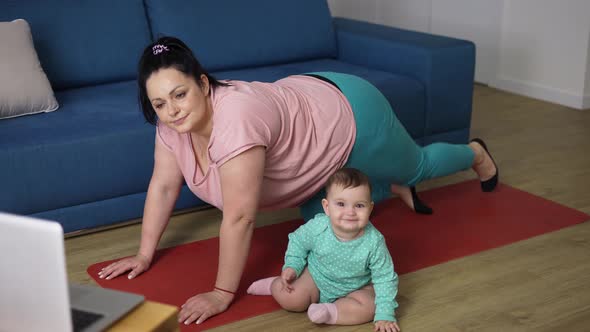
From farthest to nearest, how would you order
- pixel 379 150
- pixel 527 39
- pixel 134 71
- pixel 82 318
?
pixel 527 39 → pixel 134 71 → pixel 379 150 → pixel 82 318

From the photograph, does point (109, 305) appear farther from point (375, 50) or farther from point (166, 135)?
point (375, 50)

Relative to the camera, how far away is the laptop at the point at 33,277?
1.03 meters

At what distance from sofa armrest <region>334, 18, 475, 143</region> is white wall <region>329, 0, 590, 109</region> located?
1.19 m

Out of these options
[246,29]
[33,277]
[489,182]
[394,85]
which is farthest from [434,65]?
[33,277]

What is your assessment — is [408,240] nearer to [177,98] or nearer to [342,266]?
[342,266]

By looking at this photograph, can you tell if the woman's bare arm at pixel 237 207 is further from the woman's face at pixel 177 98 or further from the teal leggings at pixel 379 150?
the teal leggings at pixel 379 150

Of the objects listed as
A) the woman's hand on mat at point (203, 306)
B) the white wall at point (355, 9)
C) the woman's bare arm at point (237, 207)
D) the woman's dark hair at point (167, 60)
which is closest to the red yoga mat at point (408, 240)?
the woman's hand on mat at point (203, 306)

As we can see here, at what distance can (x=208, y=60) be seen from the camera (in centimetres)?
325

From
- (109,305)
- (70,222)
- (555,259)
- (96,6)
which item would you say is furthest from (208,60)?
(109,305)

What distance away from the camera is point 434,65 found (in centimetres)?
313

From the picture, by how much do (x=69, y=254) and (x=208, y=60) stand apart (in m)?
1.15

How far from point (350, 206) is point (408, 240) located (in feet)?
2.22

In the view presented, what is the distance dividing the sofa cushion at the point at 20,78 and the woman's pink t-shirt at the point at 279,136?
73 centimetres

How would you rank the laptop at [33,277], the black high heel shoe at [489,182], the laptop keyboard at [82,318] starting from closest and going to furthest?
1. the laptop at [33,277]
2. the laptop keyboard at [82,318]
3. the black high heel shoe at [489,182]
